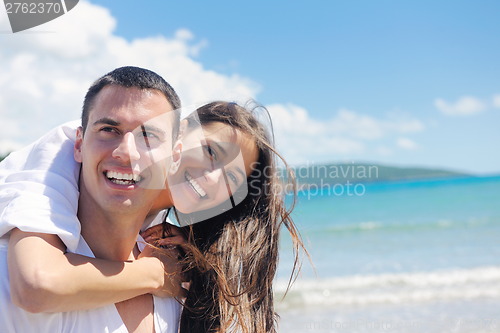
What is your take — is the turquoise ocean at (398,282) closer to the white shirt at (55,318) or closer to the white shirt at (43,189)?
the white shirt at (55,318)

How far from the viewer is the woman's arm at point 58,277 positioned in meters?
1.81

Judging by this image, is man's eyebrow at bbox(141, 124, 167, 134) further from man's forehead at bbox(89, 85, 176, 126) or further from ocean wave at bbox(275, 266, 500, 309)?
ocean wave at bbox(275, 266, 500, 309)

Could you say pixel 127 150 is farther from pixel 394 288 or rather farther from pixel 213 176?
pixel 394 288

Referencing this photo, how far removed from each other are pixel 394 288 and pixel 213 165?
7642 millimetres

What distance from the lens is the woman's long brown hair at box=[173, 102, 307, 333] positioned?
284 cm

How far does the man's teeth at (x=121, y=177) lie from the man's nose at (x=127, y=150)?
0.22 feet

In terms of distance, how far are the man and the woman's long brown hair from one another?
0.48 m

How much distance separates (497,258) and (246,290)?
1099 cm

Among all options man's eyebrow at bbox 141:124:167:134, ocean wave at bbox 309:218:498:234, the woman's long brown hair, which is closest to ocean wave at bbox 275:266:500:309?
the woman's long brown hair

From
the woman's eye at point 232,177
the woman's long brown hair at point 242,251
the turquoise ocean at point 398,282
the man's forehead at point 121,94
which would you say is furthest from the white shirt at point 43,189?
the turquoise ocean at point 398,282

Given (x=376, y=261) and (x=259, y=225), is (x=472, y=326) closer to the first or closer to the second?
(x=259, y=225)

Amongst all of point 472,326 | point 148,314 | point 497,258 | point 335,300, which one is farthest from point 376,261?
point 148,314

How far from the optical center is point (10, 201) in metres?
1.97

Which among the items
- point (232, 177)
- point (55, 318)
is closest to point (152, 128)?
point (55, 318)
